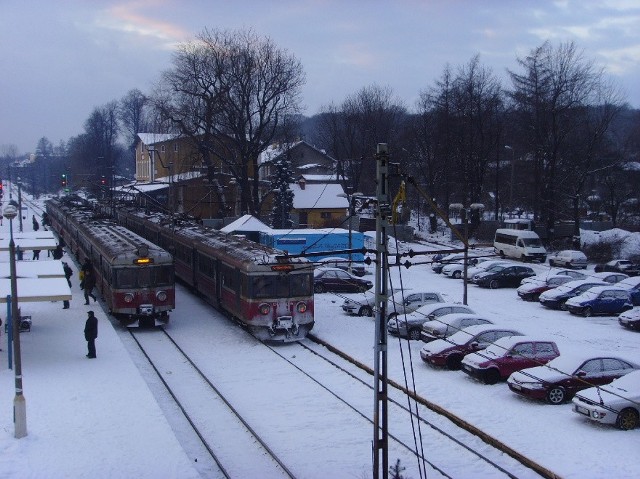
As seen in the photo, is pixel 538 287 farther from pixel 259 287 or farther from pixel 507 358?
pixel 259 287

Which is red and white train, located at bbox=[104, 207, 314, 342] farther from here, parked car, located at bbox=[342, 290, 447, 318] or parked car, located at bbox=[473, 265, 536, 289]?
parked car, located at bbox=[473, 265, 536, 289]

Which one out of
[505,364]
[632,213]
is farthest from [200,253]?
[632,213]

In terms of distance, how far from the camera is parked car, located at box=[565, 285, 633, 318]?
31.0 metres

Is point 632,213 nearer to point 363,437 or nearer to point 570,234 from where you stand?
point 570,234

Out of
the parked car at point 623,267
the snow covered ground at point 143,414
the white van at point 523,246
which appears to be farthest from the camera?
the white van at point 523,246

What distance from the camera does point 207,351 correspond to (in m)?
24.4

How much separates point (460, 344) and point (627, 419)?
6122 millimetres

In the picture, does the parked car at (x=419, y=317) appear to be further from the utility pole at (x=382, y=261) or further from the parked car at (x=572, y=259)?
the parked car at (x=572, y=259)

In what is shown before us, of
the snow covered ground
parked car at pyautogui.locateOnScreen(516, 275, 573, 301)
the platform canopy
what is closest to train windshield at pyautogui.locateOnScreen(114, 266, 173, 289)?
the snow covered ground

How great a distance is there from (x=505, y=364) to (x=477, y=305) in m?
13.6

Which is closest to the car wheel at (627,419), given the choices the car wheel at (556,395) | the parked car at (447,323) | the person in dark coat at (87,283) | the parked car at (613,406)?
the parked car at (613,406)

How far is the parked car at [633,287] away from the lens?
1268 inches

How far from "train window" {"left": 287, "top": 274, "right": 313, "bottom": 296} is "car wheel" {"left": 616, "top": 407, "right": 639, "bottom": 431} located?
11.3 meters

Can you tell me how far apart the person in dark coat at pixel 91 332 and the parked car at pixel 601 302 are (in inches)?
771
